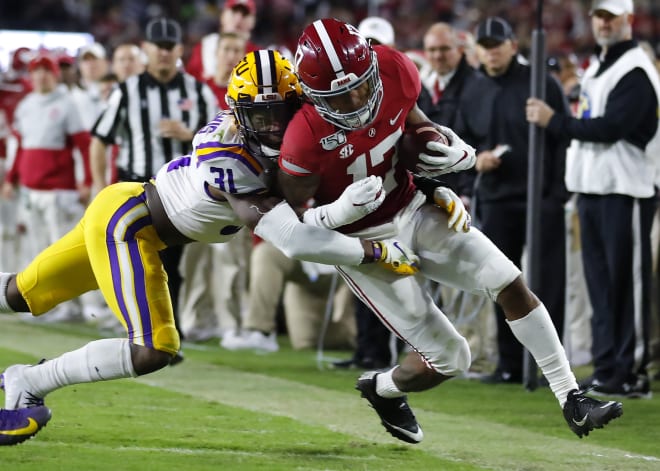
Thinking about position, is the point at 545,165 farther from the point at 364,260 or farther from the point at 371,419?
the point at 364,260

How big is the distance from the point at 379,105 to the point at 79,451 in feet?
5.10

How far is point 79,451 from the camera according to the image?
411 cm

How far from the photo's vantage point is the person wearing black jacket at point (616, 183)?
577cm

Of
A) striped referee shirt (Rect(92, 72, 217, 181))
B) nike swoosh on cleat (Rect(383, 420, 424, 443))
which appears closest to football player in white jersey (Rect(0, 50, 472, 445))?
nike swoosh on cleat (Rect(383, 420, 424, 443))

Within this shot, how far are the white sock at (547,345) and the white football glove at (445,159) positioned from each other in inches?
Answer: 22.2

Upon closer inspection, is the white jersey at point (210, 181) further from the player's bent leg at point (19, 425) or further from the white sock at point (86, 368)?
the player's bent leg at point (19, 425)

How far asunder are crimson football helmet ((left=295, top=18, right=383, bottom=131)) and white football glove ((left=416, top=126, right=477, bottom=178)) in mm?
246

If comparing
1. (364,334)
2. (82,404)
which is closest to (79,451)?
(82,404)

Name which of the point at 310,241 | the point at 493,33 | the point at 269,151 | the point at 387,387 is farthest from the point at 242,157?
the point at 493,33

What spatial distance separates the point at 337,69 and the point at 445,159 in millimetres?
510

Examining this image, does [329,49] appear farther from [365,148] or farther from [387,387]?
[387,387]

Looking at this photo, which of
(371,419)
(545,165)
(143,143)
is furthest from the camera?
(143,143)

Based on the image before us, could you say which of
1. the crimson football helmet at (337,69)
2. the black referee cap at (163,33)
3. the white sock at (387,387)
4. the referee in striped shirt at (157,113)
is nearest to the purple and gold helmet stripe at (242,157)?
the crimson football helmet at (337,69)

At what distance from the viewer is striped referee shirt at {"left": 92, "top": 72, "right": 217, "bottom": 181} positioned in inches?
270
